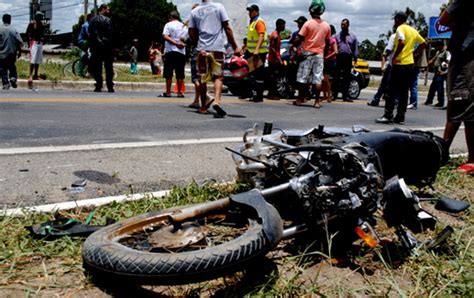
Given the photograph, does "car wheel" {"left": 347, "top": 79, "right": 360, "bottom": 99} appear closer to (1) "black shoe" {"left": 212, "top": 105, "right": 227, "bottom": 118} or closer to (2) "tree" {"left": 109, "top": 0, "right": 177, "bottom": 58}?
(1) "black shoe" {"left": 212, "top": 105, "right": 227, "bottom": 118}

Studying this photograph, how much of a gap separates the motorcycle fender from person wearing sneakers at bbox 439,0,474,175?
278 cm

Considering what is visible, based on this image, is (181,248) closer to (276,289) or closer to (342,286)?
(276,289)

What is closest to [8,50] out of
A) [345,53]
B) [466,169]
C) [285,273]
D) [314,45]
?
[314,45]

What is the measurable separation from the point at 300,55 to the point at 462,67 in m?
6.02

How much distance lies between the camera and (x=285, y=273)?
2.36 metres

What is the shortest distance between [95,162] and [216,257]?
2578 mm

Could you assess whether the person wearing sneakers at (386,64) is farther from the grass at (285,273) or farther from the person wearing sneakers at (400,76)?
the grass at (285,273)

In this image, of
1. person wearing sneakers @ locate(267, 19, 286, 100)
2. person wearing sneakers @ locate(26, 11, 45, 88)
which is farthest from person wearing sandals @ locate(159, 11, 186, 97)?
person wearing sneakers @ locate(26, 11, 45, 88)

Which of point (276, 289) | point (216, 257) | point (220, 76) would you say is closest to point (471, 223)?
point (276, 289)

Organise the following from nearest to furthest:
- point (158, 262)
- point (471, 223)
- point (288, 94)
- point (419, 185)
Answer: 1. point (158, 262)
2. point (471, 223)
3. point (419, 185)
4. point (288, 94)

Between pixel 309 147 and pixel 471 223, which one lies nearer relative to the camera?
pixel 309 147

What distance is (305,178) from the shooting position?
2.41 m

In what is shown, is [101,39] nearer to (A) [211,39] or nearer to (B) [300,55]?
(B) [300,55]

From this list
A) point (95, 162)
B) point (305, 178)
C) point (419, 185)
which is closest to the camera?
point (305, 178)
